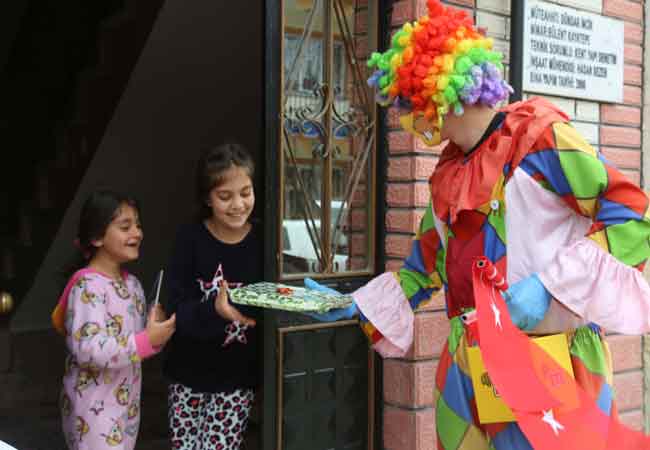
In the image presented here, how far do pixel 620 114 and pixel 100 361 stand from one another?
9.07 feet

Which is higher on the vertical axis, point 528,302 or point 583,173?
point 583,173

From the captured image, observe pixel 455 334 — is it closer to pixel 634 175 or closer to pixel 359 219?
pixel 359 219

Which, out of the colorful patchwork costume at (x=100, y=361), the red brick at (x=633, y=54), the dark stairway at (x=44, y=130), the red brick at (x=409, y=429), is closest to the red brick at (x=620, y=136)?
the red brick at (x=633, y=54)

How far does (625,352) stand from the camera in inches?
152

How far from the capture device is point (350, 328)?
125 inches

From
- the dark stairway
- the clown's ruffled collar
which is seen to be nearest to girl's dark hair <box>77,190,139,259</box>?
the clown's ruffled collar

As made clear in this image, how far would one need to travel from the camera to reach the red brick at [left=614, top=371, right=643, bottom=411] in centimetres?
383

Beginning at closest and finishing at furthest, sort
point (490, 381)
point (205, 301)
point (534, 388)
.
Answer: point (534, 388) → point (490, 381) → point (205, 301)

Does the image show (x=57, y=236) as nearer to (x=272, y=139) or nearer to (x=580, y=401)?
(x=272, y=139)

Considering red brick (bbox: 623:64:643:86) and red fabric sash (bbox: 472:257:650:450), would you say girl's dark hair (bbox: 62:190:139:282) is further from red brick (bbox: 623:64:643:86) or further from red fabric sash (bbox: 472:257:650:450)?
red brick (bbox: 623:64:643:86)

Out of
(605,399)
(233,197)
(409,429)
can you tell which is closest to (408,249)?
(409,429)

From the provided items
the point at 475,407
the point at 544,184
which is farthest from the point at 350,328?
the point at 544,184

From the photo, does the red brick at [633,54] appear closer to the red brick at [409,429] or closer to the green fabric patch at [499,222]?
the red brick at [409,429]

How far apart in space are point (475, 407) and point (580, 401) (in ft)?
0.97
